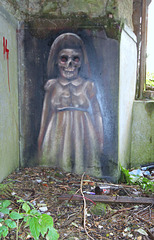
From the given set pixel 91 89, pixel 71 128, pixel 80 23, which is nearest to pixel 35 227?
pixel 71 128

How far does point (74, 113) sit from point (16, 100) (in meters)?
0.80

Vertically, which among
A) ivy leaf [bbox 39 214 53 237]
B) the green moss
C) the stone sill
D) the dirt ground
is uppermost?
the green moss

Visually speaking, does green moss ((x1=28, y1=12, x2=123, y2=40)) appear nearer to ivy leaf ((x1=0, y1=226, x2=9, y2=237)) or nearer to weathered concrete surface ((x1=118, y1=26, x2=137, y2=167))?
weathered concrete surface ((x1=118, y1=26, x2=137, y2=167))

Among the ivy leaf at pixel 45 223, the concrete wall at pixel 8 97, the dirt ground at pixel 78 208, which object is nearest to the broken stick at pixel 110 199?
the dirt ground at pixel 78 208

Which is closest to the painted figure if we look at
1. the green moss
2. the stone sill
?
the green moss

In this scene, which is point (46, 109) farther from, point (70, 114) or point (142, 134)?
point (142, 134)

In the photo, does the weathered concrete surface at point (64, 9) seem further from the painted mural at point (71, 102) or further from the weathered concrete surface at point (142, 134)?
the weathered concrete surface at point (142, 134)

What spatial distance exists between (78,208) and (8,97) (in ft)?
5.08

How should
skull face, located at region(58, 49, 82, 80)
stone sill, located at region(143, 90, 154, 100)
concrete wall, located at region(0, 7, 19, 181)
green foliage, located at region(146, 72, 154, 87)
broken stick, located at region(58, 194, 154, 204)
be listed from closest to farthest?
broken stick, located at region(58, 194, 154, 204)
concrete wall, located at region(0, 7, 19, 181)
skull face, located at region(58, 49, 82, 80)
stone sill, located at region(143, 90, 154, 100)
green foliage, located at region(146, 72, 154, 87)

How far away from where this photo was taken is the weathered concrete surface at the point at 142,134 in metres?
4.61

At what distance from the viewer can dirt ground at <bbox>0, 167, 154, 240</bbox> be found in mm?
2377

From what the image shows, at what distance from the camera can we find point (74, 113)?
3.62 meters

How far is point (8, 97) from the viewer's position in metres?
3.23

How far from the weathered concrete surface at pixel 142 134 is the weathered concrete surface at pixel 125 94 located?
154 millimetres
